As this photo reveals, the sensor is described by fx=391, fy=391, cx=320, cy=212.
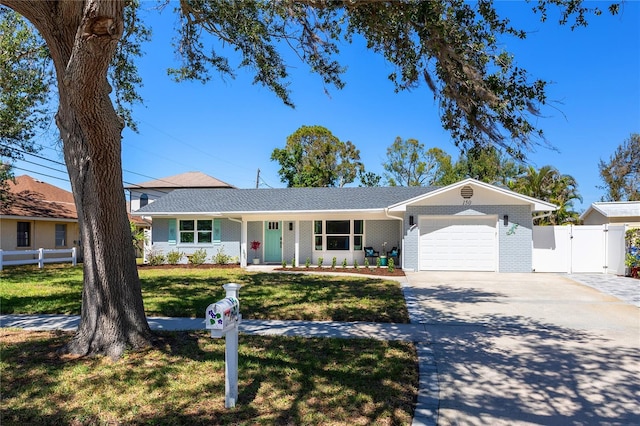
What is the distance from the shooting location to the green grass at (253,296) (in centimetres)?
796

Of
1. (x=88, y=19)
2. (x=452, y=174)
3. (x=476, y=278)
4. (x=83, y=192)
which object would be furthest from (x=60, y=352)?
(x=452, y=174)

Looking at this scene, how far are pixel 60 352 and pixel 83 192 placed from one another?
2.16m

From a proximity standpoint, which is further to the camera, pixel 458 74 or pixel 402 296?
pixel 402 296

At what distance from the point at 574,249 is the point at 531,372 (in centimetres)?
1320

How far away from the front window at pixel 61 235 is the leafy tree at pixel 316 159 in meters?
20.6

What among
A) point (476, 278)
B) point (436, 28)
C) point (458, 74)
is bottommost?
point (476, 278)

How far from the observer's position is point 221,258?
18797 millimetres

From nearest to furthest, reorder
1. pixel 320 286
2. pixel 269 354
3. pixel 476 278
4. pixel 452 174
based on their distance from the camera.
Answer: pixel 269 354
pixel 320 286
pixel 476 278
pixel 452 174

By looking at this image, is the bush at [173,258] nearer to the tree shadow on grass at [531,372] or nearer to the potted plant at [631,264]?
the tree shadow on grass at [531,372]

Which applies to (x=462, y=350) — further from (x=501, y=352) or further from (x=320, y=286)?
(x=320, y=286)

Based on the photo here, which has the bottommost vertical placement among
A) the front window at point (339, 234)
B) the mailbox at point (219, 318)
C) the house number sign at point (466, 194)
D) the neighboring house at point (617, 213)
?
the mailbox at point (219, 318)

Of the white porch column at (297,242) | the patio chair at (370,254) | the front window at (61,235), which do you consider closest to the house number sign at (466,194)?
the patio chair at (370,254)

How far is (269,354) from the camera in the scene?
5316 millimetres

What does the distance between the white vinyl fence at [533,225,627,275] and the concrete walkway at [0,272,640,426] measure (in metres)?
4.29
